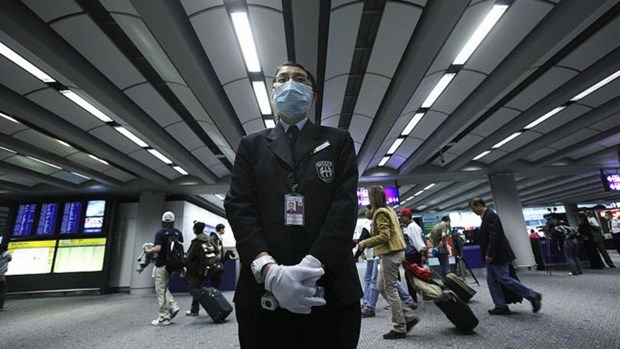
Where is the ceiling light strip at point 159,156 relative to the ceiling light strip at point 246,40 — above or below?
below

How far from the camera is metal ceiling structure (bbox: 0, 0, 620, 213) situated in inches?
149

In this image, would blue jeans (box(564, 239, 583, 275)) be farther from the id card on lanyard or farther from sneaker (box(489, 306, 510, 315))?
the id card on lanyard

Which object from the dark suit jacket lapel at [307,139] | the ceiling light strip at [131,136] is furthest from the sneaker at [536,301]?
the ceiling light strip at [131,136]

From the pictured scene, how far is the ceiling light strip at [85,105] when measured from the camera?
5.34 meters

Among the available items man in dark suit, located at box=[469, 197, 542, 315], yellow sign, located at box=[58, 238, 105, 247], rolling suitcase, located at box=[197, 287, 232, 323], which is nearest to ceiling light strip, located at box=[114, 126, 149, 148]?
rolling suitcase, located at box=[197, 287, 232, 323]

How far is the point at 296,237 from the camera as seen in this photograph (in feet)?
3.21

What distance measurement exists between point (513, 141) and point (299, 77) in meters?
9.76

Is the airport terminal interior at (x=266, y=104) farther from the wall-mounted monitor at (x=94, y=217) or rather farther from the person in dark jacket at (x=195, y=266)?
the person in dark jacket at (x=195, y=266)

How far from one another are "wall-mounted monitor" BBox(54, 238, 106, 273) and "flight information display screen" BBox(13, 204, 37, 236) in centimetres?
140

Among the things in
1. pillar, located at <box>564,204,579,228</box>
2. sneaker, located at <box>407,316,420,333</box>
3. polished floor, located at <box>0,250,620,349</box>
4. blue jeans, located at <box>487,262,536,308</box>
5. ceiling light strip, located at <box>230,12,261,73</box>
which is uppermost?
ceiling light strip, located at <box>230,12,261,73</box>

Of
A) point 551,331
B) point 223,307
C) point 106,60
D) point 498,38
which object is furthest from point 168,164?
point 551,331

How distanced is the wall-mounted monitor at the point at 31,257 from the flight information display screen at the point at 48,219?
1.26 feet

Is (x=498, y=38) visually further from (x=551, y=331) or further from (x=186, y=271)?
(x=186, y=271)

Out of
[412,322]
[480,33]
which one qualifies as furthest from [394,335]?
[480,33]
